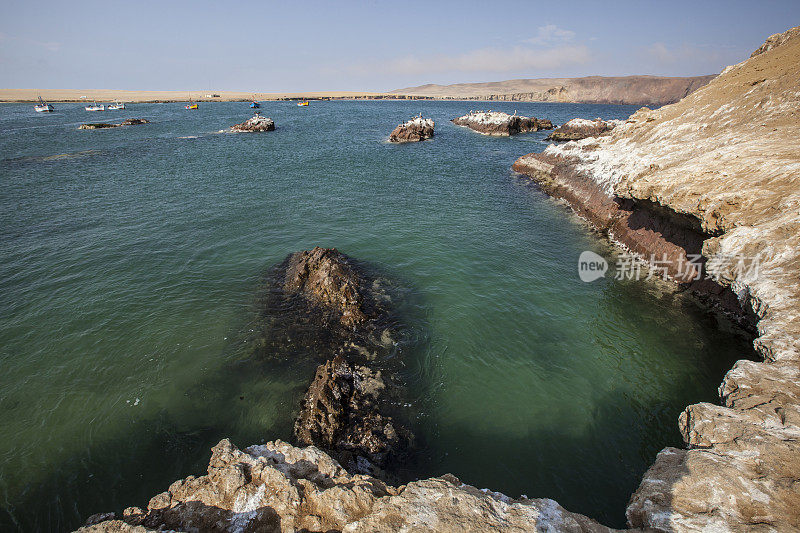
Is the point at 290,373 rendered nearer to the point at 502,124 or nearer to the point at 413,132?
the point at 413,132

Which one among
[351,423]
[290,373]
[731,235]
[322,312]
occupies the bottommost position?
[351,423]

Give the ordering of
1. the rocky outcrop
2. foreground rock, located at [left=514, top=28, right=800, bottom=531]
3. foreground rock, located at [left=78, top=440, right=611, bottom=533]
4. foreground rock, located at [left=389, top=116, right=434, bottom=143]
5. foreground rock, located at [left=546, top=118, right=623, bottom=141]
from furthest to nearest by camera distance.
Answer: foreground rock, located at [left=546, top=118, right=623, bottom=141] < foreground rock, located at [left=389, top=116, right=434, bottom=143] < the rocky outcrop < foreground rock, located at [left=514, top=28, right=800, bottom=531] < foreground rock, located at [left=78, top=440, right=611, bottom=533]

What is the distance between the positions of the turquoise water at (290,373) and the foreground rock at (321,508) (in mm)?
3458

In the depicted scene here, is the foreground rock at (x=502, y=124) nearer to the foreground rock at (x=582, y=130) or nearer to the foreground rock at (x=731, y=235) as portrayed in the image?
the foreground rock at (x=582, y=130)

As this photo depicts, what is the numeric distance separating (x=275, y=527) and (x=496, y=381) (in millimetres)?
8104

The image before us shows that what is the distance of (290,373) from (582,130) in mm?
68901

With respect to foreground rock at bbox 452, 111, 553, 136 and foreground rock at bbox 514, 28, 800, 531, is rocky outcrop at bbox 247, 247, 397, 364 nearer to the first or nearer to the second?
foreground rock at bbox 514, 28, 800, 531

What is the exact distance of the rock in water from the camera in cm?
878

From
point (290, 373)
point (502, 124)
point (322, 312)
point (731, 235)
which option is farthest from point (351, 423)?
point (502, 124)

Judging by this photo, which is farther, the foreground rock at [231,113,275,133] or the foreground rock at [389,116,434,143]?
the foreground rock at [231,113,275,133]

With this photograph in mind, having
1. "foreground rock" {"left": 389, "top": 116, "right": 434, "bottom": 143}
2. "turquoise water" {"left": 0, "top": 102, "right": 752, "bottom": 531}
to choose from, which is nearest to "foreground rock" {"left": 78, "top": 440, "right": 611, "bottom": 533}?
"turquoise water" {"left": 0, "top": 102, "right": 752, "bottom": 531}

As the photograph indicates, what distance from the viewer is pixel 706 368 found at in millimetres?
11945

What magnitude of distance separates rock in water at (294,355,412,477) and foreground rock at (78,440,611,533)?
2.73m

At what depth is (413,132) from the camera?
59594 mm
